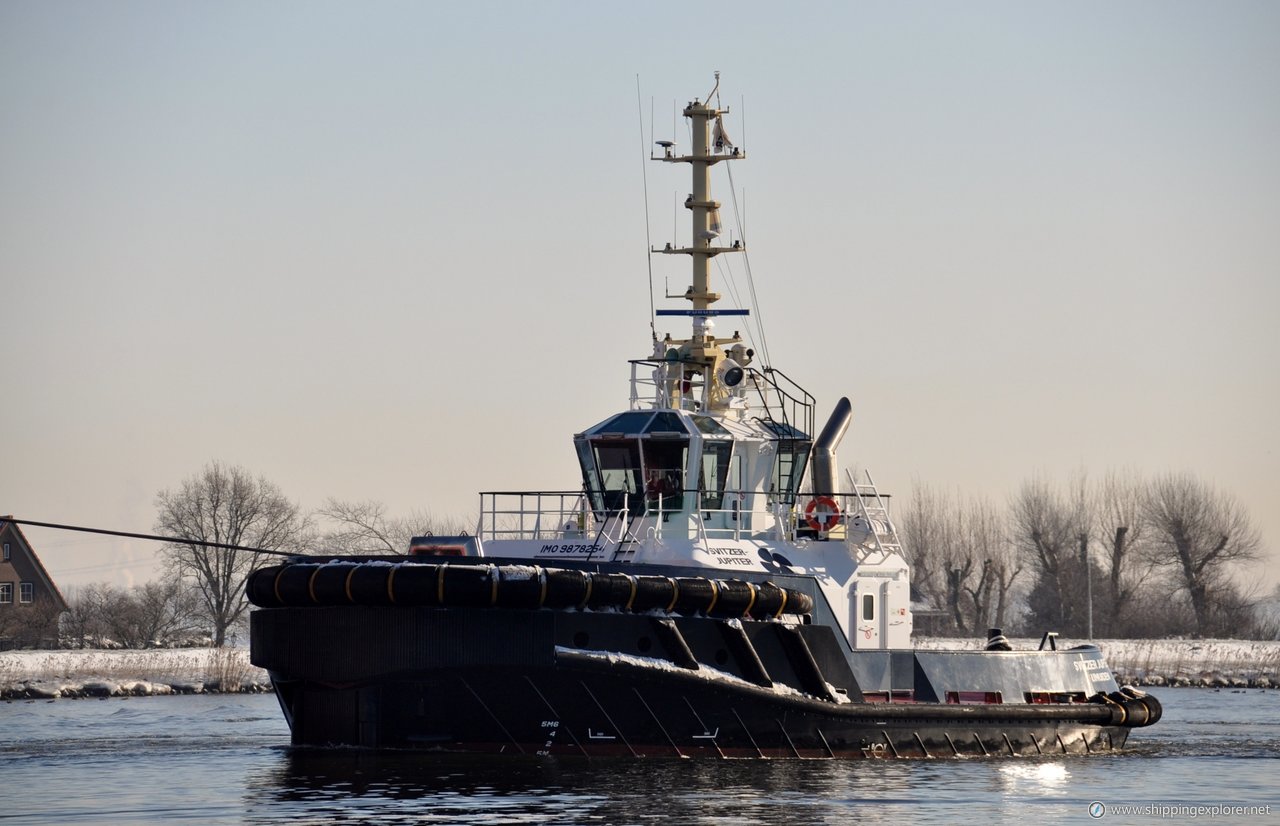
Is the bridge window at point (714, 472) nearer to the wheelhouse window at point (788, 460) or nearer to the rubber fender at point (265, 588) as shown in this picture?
the wheelhouse window at point (788, 460)

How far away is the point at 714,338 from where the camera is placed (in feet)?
84.7

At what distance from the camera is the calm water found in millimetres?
18500

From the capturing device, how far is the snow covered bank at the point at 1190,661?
158ft

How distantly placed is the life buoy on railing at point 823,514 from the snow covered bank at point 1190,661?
933 inches

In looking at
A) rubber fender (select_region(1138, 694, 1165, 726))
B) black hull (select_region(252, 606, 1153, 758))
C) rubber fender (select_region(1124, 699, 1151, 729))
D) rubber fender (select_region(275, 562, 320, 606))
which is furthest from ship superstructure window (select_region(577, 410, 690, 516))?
rubber fender (select_region(1138, 694, 1165, 726))

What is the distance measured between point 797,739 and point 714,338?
5727 mm

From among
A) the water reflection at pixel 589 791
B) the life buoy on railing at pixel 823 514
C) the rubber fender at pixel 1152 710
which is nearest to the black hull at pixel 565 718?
the water reflection at pixel 589 791

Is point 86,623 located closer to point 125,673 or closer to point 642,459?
point 125,673

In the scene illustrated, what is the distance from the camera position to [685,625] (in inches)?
869

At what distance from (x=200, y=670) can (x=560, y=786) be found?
77.6 feet

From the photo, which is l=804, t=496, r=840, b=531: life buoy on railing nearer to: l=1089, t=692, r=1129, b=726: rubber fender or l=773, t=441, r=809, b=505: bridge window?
l=773, t=441, r=809, b=505: bridge window

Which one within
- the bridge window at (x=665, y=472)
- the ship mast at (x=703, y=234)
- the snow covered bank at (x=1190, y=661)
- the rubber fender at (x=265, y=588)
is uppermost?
the ship mast at (x=703, y=234)

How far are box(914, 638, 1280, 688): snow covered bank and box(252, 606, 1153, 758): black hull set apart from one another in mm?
26116

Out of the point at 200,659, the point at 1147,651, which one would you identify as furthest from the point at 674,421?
the point at 1147,651
